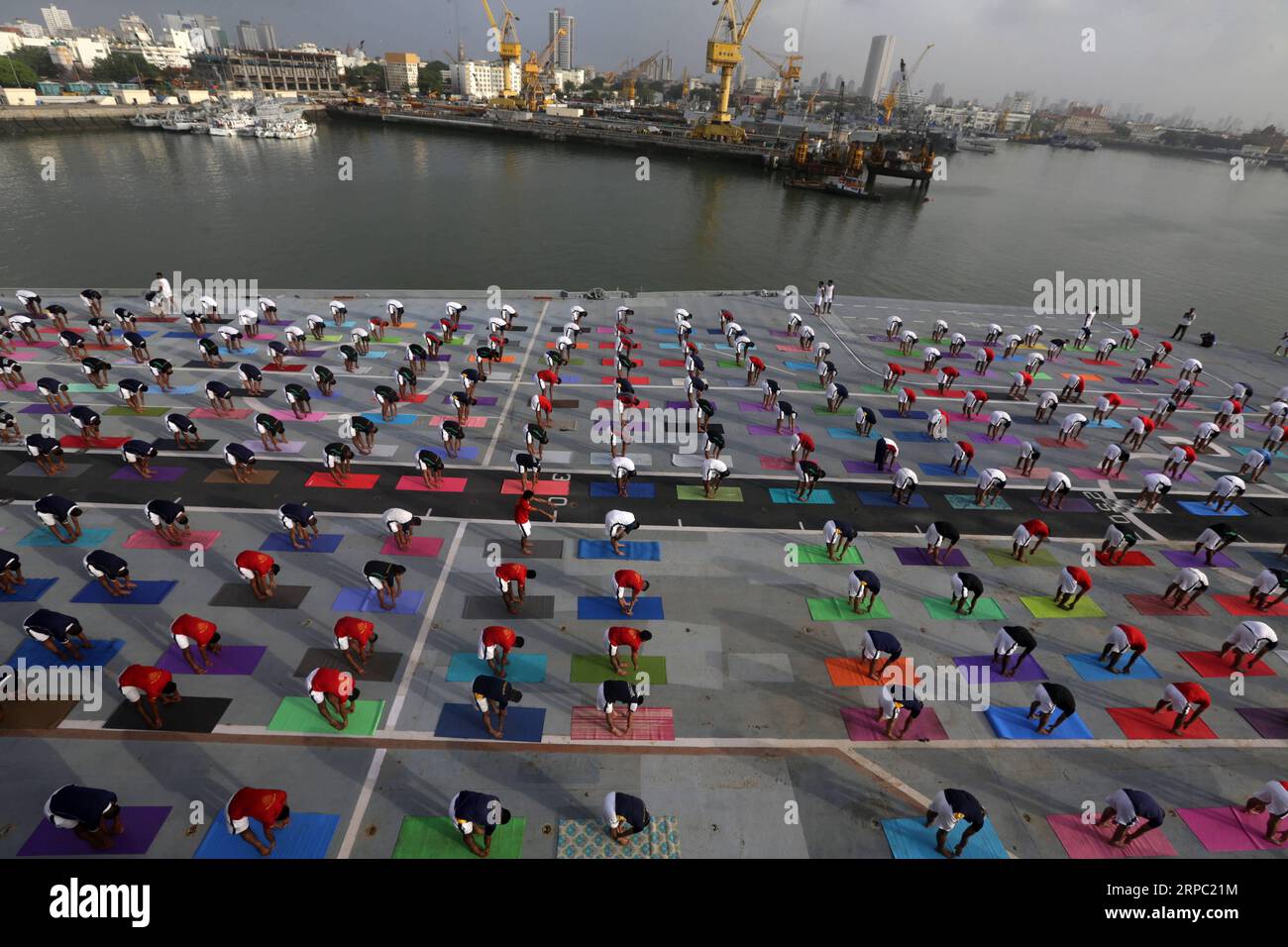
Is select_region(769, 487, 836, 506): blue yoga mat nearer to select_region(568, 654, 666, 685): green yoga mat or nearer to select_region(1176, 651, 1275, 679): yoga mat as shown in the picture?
select_region(568, 654, 666, 685): green yoga mat

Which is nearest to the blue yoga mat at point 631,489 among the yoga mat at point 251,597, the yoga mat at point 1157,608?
the yoga mat at point 251,597

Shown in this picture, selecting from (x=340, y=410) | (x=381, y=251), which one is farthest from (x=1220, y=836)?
(x=381, y=251)

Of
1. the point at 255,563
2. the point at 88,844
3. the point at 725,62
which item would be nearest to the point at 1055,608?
the point at 255,563

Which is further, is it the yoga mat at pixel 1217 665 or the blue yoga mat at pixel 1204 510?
the blue yoga mat at pixel 1204 510

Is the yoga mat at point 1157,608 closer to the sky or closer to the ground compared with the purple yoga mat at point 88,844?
closer to the sky

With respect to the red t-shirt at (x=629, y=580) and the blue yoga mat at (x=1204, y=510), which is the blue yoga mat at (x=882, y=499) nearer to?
the blue yoga mat at (x=1204, y=510)

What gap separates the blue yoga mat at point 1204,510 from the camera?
18156 mm

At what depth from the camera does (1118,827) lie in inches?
366

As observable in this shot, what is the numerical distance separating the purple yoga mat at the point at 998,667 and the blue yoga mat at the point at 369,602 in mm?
12101

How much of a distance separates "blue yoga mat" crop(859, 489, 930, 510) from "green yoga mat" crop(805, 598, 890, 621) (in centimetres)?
455

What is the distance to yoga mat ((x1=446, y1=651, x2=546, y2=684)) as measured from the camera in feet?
38.4

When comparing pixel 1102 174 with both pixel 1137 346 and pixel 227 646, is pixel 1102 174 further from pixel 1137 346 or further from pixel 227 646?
pixel 227 646

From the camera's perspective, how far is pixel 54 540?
1428 cm

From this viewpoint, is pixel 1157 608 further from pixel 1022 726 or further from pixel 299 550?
pixel 299 550
